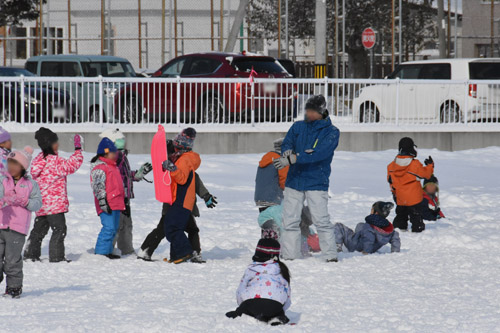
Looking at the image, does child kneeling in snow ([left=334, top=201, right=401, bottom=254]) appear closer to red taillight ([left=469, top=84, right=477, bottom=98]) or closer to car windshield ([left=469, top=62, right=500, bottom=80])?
red taillight ([left=469, top=84, right=477, bottom=98])

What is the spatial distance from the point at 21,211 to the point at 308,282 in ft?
7.94

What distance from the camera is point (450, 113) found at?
19.0 meters

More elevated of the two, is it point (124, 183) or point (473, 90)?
point (473, 90)

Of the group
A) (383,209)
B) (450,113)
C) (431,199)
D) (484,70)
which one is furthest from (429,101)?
(383,209)

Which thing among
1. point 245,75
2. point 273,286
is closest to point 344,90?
point 245,75

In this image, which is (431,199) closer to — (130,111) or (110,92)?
(130,111)

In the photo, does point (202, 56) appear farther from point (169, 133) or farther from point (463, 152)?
point (463, 152)

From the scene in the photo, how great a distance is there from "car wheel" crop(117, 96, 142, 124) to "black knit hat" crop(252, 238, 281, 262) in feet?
37.5

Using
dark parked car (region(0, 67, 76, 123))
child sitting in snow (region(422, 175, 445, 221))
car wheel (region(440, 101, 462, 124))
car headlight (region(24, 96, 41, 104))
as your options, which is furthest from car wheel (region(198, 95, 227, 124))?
child sitting in snow (region(422, 175, 445, 221))

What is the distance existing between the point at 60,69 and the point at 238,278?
13.9 m

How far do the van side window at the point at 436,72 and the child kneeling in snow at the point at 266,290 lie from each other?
48.0ft

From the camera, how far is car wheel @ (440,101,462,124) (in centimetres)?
1883

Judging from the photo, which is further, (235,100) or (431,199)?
(235,100)

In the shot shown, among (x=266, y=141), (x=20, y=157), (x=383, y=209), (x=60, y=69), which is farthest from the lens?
(x=60, y=69)
